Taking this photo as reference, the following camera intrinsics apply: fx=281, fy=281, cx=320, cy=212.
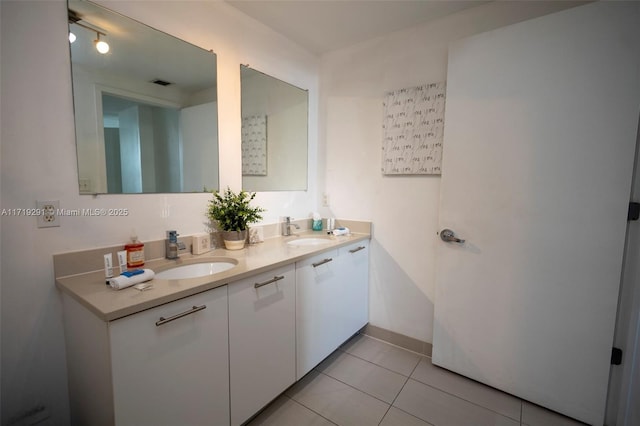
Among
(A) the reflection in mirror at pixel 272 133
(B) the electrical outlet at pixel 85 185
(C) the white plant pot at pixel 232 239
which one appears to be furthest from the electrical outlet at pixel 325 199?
(B) the electrical outlet at pixel 85 185

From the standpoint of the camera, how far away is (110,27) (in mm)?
1332

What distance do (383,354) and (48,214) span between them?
7.17ft

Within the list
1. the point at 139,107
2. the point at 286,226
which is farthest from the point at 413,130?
the point at 139,107

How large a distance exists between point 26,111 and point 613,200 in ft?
8.83

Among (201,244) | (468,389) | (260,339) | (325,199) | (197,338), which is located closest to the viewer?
(197,338)

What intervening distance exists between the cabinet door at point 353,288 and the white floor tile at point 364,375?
0.55 ft

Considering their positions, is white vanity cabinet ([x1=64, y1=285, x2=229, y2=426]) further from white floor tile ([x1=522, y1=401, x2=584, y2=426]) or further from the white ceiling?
the white ceiling

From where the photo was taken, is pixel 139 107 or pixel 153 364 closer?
pixel 153 364

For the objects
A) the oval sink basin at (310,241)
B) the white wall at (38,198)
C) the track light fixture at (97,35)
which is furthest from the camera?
the oval sink basin at (310,241)

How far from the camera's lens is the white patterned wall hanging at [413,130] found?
1.97 meters

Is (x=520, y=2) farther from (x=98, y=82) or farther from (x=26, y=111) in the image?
(x=26, y=111)

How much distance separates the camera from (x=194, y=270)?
1.55 meters

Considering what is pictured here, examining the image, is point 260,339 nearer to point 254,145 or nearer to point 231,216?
point 231,216

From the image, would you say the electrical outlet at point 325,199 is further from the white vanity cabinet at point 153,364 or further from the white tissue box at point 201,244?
the white vanity cabinet at point 153,364
